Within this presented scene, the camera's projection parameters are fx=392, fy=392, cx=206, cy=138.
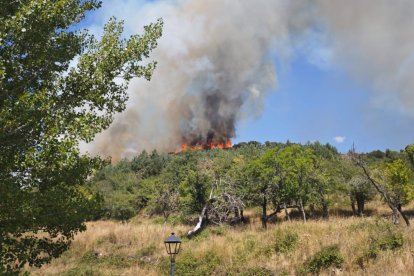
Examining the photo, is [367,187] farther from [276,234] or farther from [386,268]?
[386,268]

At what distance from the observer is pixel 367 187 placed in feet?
143

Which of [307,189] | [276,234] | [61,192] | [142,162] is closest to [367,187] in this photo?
[307,189]

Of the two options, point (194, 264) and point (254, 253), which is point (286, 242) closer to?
point (254, 253)

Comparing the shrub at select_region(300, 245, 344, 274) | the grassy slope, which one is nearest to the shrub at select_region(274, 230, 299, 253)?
the grassy slope

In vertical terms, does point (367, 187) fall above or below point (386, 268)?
above

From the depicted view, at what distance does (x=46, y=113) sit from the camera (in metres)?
9.12

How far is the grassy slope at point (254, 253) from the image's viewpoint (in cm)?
1423

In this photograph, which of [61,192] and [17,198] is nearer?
[17,198]

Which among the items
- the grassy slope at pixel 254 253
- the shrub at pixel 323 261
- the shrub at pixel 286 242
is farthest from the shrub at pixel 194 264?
the shrub at pixel 323 261

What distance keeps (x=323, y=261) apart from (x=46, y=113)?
11.3 meters

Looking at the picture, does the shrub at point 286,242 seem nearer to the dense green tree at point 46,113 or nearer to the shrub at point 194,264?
the shrub at point 194,264

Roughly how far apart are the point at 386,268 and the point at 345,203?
4213cm

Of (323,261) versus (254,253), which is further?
(254,253)

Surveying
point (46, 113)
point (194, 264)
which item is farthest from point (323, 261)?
point (46, 113)
